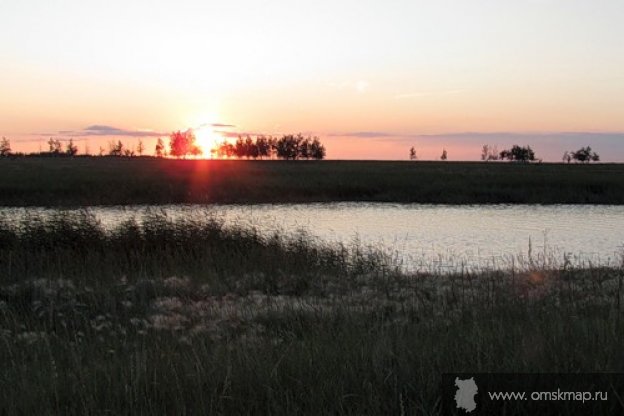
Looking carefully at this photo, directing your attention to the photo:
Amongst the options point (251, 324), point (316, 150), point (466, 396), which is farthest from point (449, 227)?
point (316, 150)

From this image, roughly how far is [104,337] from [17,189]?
43207 millimetres

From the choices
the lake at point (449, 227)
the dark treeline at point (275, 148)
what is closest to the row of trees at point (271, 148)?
the dark treeline at point (275, 148)

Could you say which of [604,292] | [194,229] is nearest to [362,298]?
[604,292]

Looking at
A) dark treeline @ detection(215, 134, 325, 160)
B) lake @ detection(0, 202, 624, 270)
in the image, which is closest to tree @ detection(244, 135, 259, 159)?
dark treeline @ detection(215, 134, 325, 160)

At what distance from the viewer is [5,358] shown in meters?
6.87

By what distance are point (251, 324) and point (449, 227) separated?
24259mm

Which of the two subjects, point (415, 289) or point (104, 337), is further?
point (415, 289)

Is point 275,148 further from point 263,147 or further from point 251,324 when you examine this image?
point 251,324

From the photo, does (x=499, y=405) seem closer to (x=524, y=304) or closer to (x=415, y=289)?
(x=524, y=304)

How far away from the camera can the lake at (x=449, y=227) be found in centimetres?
2130

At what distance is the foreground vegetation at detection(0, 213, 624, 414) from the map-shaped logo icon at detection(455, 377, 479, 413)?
0.49ft

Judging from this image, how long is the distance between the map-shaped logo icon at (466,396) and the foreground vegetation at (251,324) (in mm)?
150

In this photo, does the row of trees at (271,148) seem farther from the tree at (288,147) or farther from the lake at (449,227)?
the lake at (449,227)

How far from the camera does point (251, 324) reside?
8703mm
